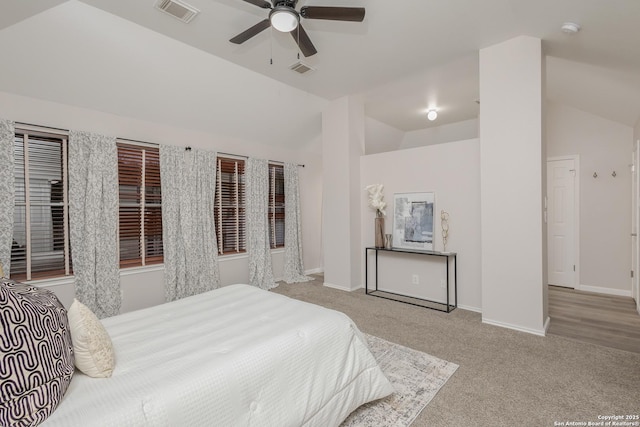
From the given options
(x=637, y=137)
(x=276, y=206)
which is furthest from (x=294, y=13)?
(x=637, y=137)

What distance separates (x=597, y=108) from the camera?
414cm

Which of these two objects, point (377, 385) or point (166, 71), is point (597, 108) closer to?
point (377, 385)

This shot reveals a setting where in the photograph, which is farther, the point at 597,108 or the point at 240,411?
the point at 597,108

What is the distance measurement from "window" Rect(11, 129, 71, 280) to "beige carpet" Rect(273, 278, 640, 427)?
354 cm

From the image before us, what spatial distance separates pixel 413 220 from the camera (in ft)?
14.4

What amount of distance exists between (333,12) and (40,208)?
3.63m

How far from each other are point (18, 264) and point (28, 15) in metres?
A: 2.40

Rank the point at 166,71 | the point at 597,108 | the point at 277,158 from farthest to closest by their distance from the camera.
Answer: the point at 277,158 → the point at 597,108 → the point at 166,71

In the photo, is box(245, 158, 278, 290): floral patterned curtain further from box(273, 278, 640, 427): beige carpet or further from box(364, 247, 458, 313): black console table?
box(273, 278, 640, 427): beige carpet

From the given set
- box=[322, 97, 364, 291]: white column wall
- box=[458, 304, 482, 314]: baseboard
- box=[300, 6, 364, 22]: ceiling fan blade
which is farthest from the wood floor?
box=[300, 6, 364, 22]: ceiling fan blade

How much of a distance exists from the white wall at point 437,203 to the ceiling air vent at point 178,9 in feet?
10.1

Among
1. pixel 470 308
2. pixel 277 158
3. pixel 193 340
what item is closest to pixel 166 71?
pixel 277 158

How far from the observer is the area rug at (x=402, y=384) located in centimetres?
187

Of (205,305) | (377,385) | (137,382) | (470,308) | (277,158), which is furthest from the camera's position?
(277,158)
